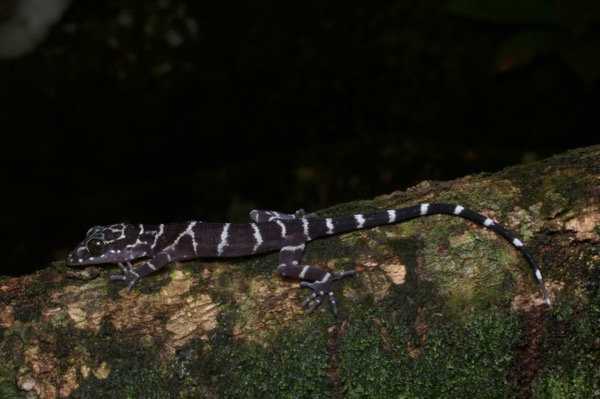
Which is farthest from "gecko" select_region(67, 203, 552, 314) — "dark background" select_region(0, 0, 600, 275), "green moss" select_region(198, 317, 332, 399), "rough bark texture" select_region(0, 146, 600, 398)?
"dark background" select_region(0, 0, 600, 275)

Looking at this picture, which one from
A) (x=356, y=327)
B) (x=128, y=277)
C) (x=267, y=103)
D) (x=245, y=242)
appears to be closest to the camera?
(x=356, y=327)

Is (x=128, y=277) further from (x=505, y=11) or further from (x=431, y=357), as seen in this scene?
(x=505, y=11)

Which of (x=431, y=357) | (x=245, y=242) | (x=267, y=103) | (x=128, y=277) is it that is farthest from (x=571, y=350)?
(x=267, y=103)

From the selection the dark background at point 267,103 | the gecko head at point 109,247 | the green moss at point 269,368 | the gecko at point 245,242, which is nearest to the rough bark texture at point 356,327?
the green moss at point 269,368

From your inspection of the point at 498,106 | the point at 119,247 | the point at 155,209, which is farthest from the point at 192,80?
the point at 498,106

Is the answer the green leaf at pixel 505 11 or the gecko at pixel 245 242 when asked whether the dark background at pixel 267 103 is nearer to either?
the green leaf at pixel 505 11

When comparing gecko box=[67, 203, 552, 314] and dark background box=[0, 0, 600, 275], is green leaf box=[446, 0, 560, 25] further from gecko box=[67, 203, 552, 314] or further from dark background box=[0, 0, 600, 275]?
gecko box=[67, 203, 552, 314]
